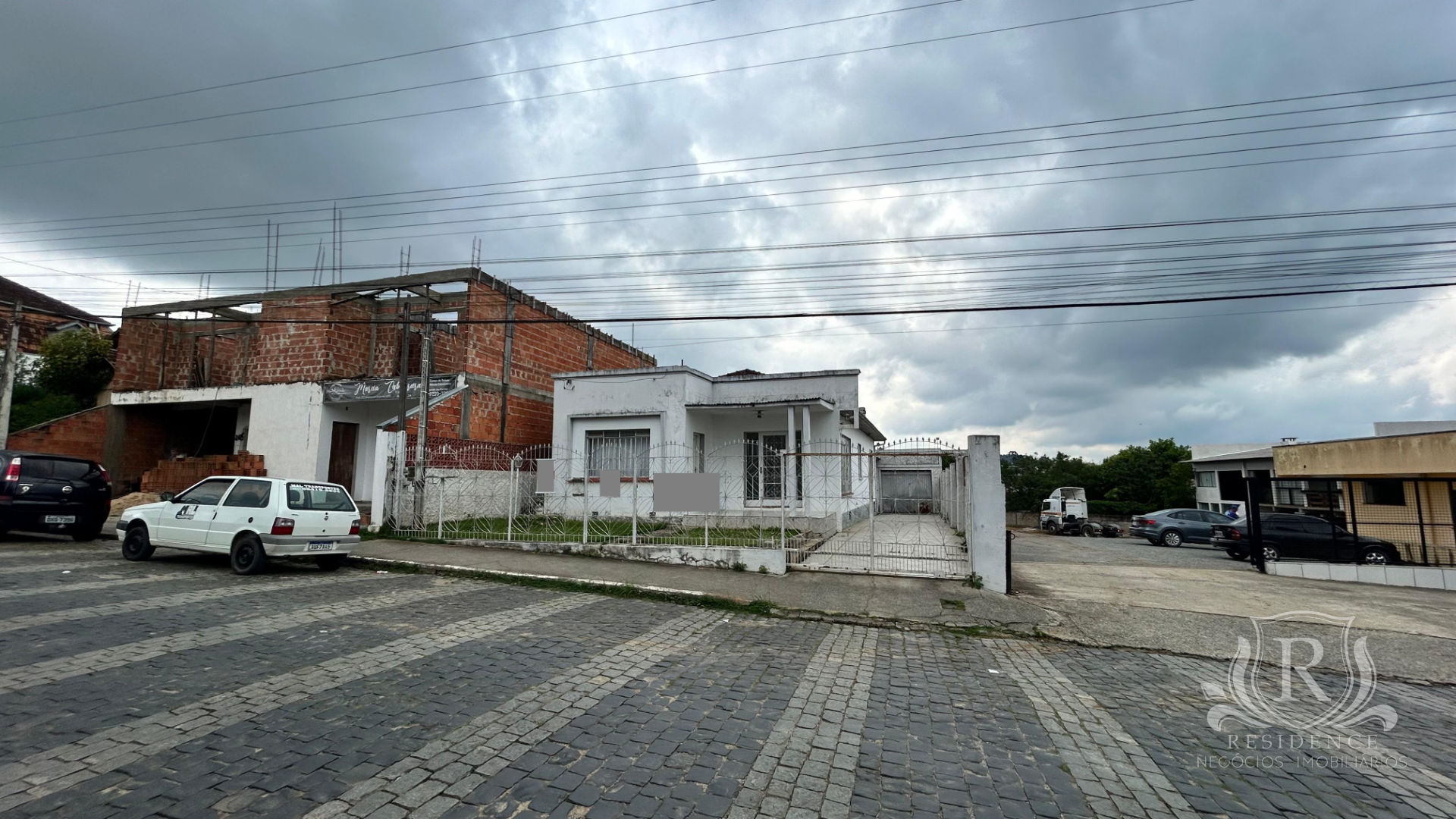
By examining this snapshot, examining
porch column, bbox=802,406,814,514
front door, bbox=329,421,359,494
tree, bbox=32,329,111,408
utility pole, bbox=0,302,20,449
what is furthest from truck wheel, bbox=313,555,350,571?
tree, bbox=32,329,111,408

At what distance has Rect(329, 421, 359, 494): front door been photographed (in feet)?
58.6

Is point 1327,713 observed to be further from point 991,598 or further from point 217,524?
point 217,524

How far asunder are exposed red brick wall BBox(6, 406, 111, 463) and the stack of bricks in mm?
2585

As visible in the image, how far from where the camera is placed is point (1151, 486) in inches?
1548

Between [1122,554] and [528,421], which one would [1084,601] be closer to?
[1122,554]

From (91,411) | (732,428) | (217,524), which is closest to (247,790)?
(217,524)

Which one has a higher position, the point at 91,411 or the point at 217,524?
the point at 91,411

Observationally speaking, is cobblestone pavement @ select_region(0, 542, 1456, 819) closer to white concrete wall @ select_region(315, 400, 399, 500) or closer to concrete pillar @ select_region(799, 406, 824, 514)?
concrete pillar @ select_region(799, 406, 824, 514)

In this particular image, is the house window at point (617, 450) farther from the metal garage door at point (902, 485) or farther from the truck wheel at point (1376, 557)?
the truck wheel at point (1376, 557)

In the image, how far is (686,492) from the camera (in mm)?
10719

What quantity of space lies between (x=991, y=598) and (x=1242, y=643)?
273cm

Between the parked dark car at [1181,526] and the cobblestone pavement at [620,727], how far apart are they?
19853 millimetres

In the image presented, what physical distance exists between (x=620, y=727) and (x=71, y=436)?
24.5 metres

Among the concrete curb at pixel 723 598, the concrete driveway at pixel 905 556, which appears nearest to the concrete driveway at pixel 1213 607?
the concrete curb at pixel 723 598
